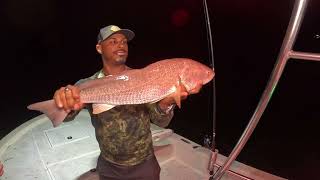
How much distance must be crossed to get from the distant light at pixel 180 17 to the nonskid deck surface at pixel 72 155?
25181 millimetres

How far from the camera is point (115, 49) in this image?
336 centimetres

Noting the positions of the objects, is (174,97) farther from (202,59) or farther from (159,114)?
(202,59)

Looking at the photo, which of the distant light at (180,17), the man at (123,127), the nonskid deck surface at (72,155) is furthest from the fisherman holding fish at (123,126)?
the distant light at (180,17)

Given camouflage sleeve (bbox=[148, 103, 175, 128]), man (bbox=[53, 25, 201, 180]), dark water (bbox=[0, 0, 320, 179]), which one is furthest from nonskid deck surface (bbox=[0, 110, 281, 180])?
dark water (bbox=[0, 0, 320, 179])

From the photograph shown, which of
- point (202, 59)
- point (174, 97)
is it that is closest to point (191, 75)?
point (174, 97)

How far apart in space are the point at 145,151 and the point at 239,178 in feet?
5.40

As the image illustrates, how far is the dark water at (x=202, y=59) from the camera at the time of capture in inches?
443

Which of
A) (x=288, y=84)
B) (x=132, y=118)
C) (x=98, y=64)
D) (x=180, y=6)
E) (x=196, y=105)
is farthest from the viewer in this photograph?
(x=180, y=6)

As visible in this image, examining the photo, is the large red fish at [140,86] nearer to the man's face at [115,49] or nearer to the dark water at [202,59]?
the man's face at [115,49]

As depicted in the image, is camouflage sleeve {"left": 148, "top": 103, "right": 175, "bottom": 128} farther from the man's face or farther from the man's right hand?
the man's right hand

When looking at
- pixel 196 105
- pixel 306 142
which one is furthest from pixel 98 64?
pixel 306 142

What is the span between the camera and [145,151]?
347 cm

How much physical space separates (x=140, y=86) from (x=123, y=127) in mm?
512

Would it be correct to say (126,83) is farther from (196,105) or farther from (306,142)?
(196,105)
